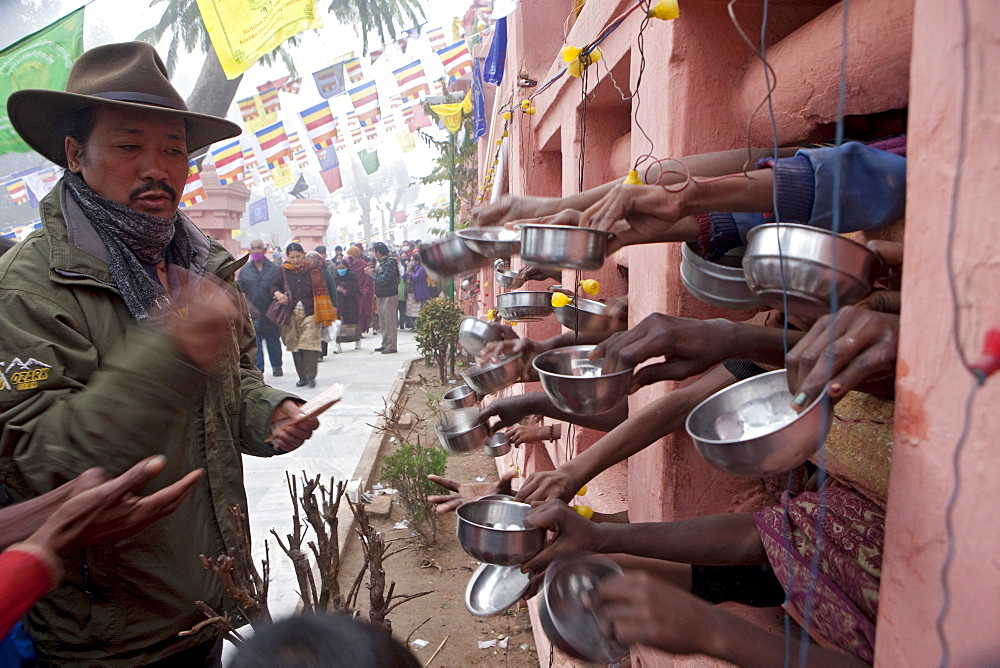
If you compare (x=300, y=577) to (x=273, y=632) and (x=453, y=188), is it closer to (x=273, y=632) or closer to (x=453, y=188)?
(x=273, y=632)

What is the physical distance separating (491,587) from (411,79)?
16093mm

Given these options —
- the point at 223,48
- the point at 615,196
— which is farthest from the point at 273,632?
the point at 223,48

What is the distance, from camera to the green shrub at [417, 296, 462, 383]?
10.9 meters

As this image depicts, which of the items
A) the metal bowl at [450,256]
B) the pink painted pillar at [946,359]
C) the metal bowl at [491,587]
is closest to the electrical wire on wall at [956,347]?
the pink painted pillar at [946,359]

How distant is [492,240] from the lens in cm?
208

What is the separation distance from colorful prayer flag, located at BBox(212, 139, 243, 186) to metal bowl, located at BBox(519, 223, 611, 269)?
641 inches

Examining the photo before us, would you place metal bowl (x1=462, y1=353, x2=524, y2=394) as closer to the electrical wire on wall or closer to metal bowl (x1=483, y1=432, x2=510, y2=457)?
metal bowl (x1=483, y1=432, x2=510, y2=457)

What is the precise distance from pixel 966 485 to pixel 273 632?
3.86ft

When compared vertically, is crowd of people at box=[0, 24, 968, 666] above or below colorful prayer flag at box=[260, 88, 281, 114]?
below

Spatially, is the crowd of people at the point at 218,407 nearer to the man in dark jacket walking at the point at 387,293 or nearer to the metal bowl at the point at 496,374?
the metal bowl at the point at 496,374

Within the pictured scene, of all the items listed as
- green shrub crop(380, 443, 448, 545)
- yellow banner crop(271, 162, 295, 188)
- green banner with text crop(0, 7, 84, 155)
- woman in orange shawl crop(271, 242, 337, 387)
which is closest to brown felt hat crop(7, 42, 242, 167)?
green shrub crop(380, 443, 448, 545)

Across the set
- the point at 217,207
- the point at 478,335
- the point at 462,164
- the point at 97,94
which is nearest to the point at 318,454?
the point at 478,335

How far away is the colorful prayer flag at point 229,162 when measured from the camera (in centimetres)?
1612

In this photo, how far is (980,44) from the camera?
34.6 inches
